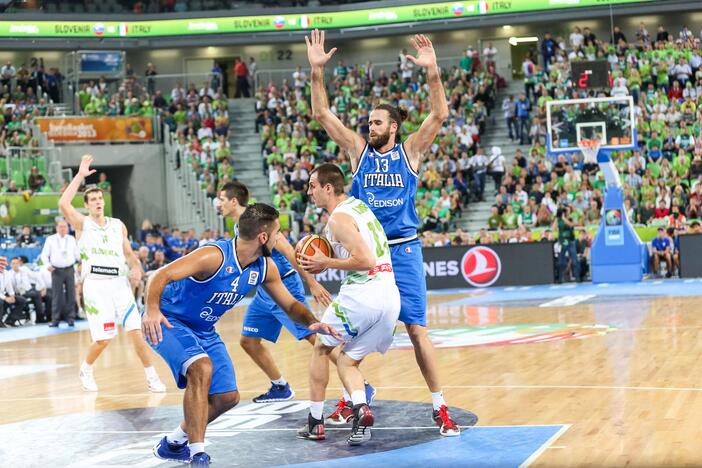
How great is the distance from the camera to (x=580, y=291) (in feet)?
70.9

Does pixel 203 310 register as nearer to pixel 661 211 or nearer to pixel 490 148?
pixel 661 211

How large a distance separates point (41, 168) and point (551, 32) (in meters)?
19.9

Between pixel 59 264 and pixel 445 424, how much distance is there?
13.6 meters

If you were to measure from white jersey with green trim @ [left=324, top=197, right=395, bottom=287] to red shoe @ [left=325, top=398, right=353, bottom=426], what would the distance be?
1304mm

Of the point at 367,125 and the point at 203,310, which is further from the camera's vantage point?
the point at 367,125

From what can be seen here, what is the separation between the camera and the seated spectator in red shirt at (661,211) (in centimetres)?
2530

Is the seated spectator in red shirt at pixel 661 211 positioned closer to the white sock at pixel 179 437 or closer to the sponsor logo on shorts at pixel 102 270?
the sponsor logo on shorts at pixel 102 270

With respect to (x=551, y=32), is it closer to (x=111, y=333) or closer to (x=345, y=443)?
(x=111, y=333)

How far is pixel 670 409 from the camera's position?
784cm

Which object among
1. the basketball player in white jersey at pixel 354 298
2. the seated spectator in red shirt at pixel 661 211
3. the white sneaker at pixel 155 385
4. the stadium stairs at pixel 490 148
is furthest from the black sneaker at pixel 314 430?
the stadium stairs at pixel 490 148

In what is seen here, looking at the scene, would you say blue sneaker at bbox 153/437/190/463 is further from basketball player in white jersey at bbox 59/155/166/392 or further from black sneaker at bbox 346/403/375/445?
basketball player in white jersey at bbox 59/155/166/392

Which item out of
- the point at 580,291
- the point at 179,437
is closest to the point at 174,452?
the point at 179,437

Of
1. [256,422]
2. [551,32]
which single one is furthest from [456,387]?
[551,32]

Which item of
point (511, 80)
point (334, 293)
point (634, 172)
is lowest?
point (334, 293)
